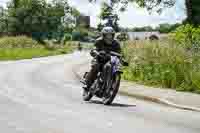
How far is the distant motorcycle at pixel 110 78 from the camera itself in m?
14.8

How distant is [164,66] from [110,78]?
23.5 feet

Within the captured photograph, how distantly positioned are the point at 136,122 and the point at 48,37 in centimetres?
10685

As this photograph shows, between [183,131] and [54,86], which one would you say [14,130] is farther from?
[54,86]

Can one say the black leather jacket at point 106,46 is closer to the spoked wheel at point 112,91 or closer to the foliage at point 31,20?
the spoked wheel at point 112,91

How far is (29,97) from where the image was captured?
687 inches

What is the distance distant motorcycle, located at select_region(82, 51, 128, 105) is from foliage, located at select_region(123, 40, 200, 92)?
4015 mm

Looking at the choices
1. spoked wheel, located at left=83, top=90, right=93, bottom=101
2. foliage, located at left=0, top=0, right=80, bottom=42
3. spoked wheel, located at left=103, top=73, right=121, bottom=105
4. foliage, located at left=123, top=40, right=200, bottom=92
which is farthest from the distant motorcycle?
foliage, located at left=0, top=0, right=80, bottom=42

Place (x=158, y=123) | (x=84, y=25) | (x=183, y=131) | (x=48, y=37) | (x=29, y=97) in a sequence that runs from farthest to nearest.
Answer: (x=84, y=25) → (x=48, y=37) → (x=29, y=97) → (x=158, y=123) → (x=183, y=131)

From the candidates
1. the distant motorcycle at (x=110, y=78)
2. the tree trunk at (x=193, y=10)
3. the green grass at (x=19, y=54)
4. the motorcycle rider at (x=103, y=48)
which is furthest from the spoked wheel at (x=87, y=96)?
the green grass at (x=19, y=54)

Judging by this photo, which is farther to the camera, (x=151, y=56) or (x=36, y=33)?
(x=36, y=33)

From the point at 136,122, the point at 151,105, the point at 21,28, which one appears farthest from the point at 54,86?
the point at 21,28

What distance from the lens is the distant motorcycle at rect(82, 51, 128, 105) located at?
14773 millimetres

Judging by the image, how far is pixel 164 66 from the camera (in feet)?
71.6

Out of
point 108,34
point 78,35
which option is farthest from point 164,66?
point 78,35
